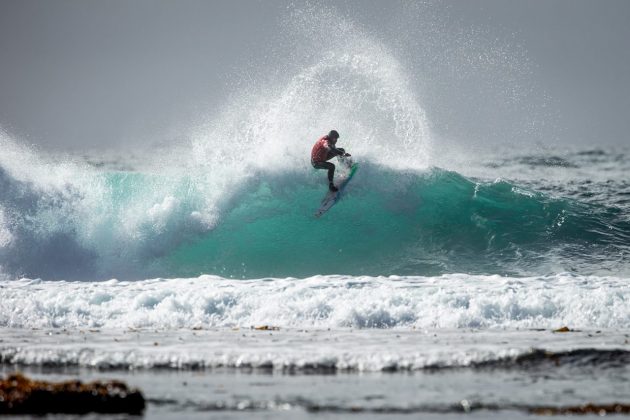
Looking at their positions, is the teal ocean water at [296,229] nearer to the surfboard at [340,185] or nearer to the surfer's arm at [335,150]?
the surfboard at [340,185]

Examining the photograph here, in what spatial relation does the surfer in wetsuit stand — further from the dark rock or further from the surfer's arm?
the dark rock

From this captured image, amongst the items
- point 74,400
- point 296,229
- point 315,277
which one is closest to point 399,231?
point 296,229

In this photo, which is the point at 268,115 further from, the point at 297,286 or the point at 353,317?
the point at 353,317

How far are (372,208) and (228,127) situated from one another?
497 cm

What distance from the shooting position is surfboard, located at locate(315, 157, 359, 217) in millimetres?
20625

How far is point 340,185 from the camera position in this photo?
68.1ft

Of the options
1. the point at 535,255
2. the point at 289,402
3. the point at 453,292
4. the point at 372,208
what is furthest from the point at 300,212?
the point at 289,402

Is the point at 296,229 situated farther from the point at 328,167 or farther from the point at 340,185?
the point at 328,167

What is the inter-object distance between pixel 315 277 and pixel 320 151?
4.05 meters

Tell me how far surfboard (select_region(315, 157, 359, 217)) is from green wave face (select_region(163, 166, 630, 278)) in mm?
317

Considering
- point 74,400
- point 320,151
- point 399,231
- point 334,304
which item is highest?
point 320,151

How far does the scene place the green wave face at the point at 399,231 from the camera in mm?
19250

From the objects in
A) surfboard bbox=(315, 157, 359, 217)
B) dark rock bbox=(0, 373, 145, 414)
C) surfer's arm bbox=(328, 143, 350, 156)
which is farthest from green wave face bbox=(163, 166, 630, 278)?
dark rock bbox=(0, 373, 145, 414)

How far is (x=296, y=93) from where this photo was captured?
76.9 ft
